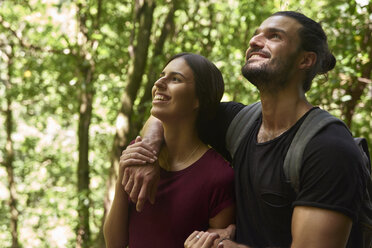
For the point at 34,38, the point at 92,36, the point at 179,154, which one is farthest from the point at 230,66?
the point at 34,38

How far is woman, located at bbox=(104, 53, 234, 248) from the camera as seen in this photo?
262 centimetres

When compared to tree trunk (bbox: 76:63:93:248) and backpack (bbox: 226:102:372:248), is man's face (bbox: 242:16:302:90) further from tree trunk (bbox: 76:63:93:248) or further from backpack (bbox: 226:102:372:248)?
tree trunk (bbox: 76:63:93:248)

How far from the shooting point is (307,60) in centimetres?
248

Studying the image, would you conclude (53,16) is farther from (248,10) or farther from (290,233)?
(290,233)

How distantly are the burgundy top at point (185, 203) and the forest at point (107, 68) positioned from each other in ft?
5.13

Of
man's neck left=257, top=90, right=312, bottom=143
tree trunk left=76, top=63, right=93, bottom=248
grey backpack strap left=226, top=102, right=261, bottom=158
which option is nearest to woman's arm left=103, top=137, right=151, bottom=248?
grey backpack strap left=226, top=102, right=261, bottom=158

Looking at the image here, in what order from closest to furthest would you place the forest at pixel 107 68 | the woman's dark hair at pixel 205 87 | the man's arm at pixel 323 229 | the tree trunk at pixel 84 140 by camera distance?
the man's arm at pixel 323 229, the woman's dark hair at pixel 205 87, the forest at pixel 107 68, the tree trunk at pixel 84 140

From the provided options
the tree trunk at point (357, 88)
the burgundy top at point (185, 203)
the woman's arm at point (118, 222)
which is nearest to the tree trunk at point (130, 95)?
the tree trunk at point (357, 88)

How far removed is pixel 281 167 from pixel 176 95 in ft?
2.43

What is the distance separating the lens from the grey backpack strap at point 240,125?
2.67 metres

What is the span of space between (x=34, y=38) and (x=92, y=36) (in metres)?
3.31

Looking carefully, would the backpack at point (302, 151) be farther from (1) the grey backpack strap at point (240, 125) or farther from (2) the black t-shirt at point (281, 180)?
(1) the grey backpack strap at point (240, 125)

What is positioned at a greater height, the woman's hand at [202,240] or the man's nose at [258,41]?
the man's nose at [258,41]

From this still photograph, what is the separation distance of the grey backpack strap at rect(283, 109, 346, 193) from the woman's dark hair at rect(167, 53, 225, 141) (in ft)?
2.17
